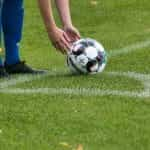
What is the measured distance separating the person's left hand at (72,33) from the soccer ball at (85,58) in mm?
135

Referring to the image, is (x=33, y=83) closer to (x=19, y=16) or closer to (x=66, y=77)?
(x=66, y=77)

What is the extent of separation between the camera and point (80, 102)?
554 centimetres

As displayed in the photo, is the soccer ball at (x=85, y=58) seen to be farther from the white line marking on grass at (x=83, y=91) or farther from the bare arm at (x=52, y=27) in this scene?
the bare arm at (x=52, y=27)

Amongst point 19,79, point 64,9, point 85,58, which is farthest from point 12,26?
point 64,9

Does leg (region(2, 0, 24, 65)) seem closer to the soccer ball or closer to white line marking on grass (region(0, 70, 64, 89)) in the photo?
white line marking on grass (region(0, 70, 64, 89))

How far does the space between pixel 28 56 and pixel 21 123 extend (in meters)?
2.90

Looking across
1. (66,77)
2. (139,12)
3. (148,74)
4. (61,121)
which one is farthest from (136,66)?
(139,12)

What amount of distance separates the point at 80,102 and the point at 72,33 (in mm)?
769

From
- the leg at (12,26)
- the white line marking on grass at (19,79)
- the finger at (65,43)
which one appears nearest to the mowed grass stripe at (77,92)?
the white line marking on grass at (19,79)

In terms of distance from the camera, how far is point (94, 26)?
9.46 m

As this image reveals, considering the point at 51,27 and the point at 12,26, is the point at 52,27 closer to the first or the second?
the point at 51,27

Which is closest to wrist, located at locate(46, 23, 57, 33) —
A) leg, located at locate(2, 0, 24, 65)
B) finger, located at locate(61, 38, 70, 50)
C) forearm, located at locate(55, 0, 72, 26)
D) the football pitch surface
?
finger, located at locate(61, 38, 70, 50)

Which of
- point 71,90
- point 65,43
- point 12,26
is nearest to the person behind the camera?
point 65,43

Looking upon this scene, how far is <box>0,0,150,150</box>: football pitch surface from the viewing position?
4.68 m
